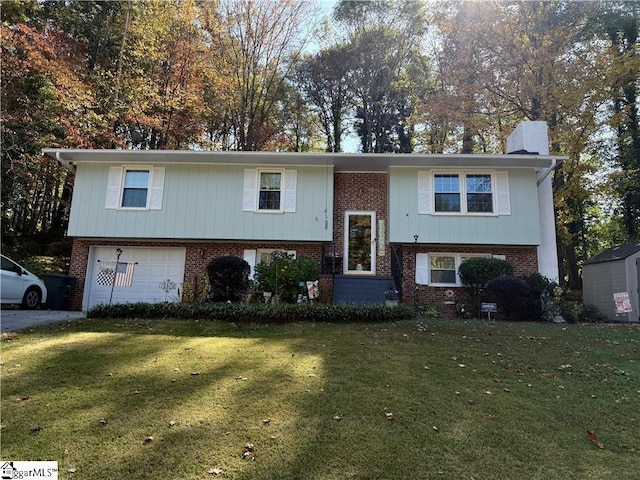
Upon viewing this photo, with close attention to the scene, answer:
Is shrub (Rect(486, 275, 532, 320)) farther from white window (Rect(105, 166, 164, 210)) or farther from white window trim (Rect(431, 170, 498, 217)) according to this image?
white window (Rect(105, 166, 164, 210))

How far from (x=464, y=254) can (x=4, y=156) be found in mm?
15311

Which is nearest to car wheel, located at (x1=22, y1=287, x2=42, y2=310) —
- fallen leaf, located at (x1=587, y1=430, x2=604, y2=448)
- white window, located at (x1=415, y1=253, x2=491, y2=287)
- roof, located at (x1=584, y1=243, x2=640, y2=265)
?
white window, located at (x1=415, y1=253, x2=491, y2=287)

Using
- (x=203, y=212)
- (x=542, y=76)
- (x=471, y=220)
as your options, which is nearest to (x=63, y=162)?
(x=203, y=212)

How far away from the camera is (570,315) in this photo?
10.4 m

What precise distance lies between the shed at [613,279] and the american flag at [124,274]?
13.7 meters

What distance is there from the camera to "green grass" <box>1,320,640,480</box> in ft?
9.48

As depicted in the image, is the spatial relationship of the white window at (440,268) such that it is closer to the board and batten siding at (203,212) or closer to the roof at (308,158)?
the roof at (308,158)

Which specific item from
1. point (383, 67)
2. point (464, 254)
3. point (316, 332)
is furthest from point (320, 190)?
point (383, 67)

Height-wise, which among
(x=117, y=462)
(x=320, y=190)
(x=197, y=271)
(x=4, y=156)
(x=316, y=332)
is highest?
(x=4, y=156)

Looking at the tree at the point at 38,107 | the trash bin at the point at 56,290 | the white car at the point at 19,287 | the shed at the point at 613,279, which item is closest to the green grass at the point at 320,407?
the white car at the point at 19,287

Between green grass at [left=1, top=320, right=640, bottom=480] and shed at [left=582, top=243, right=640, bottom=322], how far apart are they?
536cm

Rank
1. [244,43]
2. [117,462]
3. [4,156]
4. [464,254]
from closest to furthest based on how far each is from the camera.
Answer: [117,462], [464,254], [4,156], [244,43]

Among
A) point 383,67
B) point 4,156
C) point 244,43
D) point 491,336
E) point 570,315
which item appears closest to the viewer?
point 491,336

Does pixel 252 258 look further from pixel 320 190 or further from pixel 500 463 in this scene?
pixel 500 463
